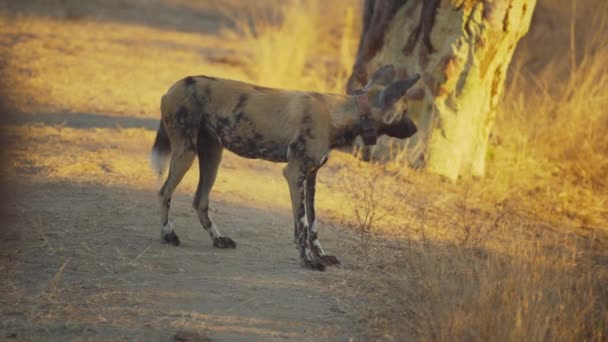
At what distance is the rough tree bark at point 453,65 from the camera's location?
712 centimetres

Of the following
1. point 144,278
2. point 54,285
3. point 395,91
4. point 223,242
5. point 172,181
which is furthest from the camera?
point 223,242

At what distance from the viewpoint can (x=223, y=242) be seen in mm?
4996

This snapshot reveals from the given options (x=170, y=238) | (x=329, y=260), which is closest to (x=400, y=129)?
(x=329, y=260)

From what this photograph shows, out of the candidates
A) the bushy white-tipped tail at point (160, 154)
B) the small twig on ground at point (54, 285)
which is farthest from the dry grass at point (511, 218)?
the small twig on ground at point (54, 285)

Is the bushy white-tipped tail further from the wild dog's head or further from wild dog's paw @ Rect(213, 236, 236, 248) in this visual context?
the wild dog's head

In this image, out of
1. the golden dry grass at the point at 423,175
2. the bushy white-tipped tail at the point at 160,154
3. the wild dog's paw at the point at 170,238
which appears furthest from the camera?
the bushy white-tipped tail at the point at 160,154

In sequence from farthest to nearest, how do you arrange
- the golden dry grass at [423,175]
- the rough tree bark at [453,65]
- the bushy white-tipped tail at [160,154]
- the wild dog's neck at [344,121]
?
the rough tree bark at [453,65] → the bushy white-tipped tail at [160,154] → the wild dog's neck at [344,121] → the golden dry grass at [423,175]

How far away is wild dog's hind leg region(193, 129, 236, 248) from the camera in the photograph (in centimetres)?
501

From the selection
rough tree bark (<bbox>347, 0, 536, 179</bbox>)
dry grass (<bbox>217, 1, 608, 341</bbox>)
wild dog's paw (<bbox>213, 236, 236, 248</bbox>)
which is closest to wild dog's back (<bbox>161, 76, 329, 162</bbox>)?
wild dog's paw (<bbox>213, 236, 236, 248</bbox>)

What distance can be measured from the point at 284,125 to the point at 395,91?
682 mm

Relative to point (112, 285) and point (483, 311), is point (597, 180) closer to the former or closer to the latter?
point (483, 311)

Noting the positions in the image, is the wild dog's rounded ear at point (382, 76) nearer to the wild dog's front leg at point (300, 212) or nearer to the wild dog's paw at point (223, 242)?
the wild dog's front leg at point (300, 212)

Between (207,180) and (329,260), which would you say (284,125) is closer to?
(207,180)

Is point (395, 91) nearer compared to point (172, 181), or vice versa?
point (395, 91)
